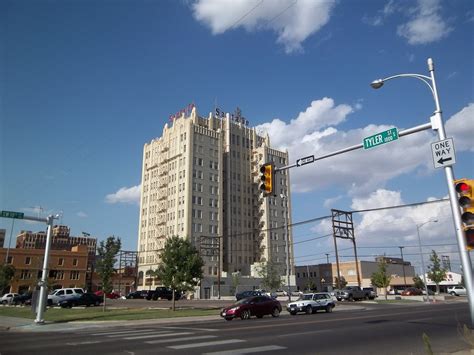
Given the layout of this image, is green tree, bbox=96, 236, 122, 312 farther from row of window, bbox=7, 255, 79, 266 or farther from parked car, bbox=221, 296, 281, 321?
row of window, bbox=7, 255, 79, 266

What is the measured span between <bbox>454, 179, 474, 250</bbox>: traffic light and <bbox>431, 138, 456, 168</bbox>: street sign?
953mm

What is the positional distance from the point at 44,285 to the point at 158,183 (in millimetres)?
87871

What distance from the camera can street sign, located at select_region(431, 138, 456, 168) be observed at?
10.2m

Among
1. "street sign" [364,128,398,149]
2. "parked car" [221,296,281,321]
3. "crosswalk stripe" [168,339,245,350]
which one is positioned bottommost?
"crosswalk stripe" [168,339,245,350]

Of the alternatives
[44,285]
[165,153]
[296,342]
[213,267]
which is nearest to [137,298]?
[213,267]

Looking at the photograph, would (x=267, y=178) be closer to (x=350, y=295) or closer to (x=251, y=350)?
(x=251, y=350)

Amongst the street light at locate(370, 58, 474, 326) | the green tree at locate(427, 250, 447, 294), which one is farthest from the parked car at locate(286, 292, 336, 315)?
the green tree at locate(427, 250, 447, 294)

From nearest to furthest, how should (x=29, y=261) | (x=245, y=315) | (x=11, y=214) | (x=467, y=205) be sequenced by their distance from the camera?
(x=467, y=205) < (x=11, y=214) < (x=245, y=315) < (x=29, y=261)

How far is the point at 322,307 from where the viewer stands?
31.7 metres

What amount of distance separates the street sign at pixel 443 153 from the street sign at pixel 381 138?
111 inches

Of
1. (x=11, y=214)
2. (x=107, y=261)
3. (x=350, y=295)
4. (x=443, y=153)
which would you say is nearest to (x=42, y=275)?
(x=11, y=214)

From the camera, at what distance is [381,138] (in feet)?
45.9

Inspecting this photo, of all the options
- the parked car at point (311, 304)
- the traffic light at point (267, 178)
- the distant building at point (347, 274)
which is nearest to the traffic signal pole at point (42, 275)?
the traffic light at point (267, 178)

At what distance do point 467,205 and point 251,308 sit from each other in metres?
20.0
